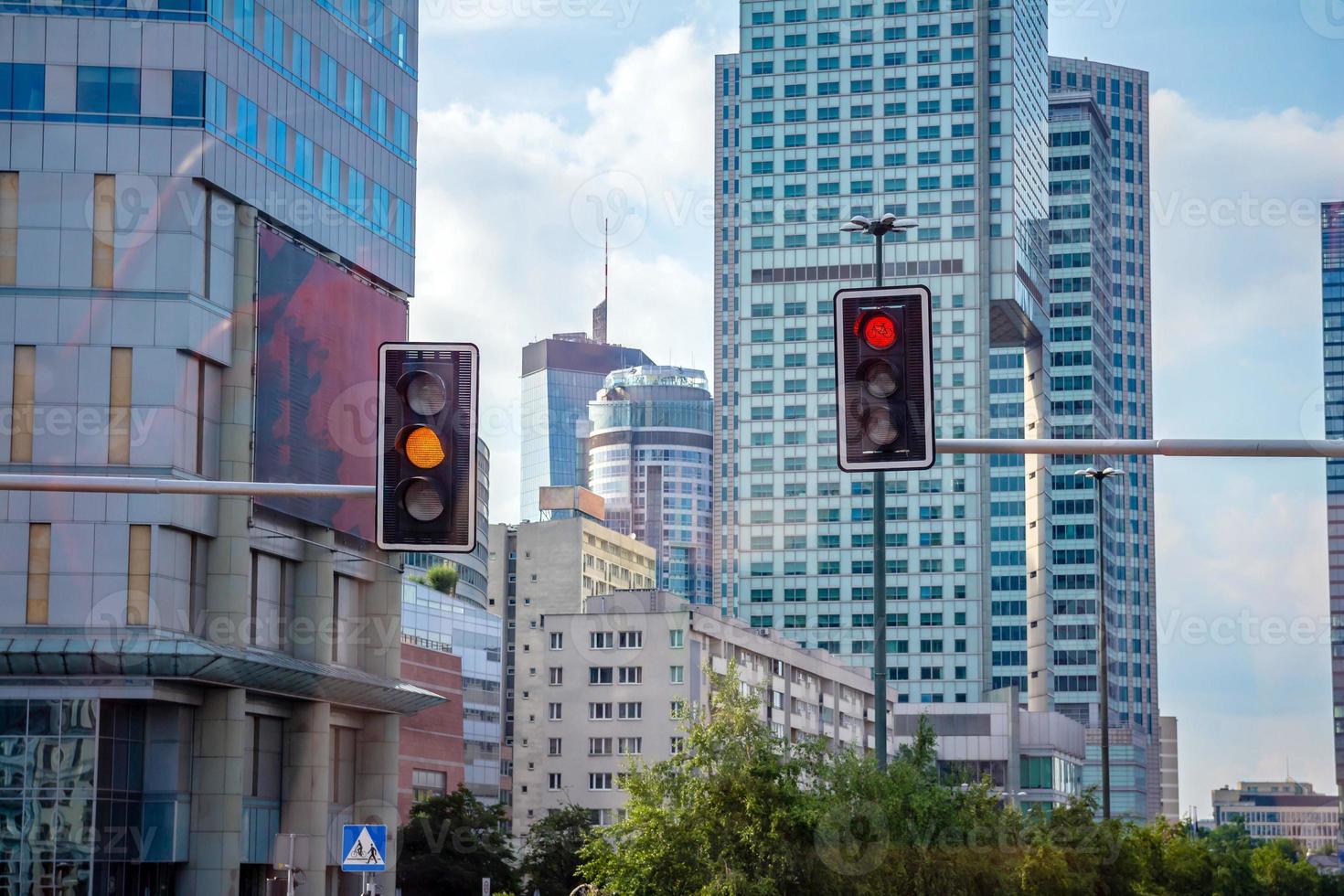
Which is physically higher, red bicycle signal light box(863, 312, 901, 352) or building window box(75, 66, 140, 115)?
building window box(75, 66, 140, 115)

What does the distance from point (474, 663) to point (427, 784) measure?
900 inches

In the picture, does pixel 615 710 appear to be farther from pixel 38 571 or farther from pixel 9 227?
pixel 9 227

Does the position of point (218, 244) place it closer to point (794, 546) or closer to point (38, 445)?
point (38, 445)

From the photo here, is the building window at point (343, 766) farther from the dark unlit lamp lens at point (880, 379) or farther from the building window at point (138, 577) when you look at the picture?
the dark unlit lamp lens at point (880, 379)

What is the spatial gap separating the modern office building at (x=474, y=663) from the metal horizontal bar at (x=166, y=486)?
390ft

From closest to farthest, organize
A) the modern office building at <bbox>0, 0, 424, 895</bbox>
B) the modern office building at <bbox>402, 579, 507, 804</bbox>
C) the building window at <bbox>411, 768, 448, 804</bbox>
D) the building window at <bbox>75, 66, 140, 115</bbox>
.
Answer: the modern office building at <bbox>0, 0, 424, 895</bbox> → the building window at <bbox>75, 66, 140, 115</bbox> → the building window at <bbox>411, 768, 448, 804</bbox> → the modern office building at <bbox>402, 579, 507, 804</bbox>

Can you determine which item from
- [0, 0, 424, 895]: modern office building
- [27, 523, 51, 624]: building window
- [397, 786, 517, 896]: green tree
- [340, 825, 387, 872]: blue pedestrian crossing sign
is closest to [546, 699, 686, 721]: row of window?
[397, 786, 517, 896]: green tree

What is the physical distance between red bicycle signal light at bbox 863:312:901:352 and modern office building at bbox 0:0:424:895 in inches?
1912

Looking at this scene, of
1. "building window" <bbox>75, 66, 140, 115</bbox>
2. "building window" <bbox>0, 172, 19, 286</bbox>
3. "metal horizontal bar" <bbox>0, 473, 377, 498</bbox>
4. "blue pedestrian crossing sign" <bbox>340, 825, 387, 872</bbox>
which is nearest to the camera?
"metal horizontal bar" <bbox>0, 473, 377, 498</bbox>

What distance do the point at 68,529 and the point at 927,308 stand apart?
50489mm

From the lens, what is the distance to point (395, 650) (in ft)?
237

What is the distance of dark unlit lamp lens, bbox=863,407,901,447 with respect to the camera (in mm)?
12562

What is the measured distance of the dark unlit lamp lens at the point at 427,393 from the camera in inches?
503

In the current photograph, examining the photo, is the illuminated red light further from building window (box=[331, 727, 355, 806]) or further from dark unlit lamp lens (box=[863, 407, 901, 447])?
building window (box=[331, 727, 355, 806])
